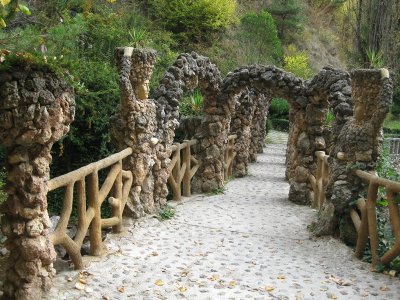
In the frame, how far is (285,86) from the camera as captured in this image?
919 cm

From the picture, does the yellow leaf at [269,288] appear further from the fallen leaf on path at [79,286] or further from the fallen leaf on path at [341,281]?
the fallen leaf on path at [79,286]

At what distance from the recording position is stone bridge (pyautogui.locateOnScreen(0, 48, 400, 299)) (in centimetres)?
348

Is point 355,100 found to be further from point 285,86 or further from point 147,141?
point 285,86

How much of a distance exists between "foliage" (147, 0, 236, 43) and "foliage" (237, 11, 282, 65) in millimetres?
2391

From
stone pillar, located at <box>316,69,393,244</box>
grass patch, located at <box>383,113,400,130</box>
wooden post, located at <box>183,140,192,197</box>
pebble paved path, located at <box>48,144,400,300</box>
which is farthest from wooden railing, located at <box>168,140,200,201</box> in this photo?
grass patch, located at <box>383,113,400,130</box>

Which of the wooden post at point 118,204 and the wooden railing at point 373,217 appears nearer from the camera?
the wooden railing at point 373,217

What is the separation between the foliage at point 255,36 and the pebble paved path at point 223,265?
1572cm

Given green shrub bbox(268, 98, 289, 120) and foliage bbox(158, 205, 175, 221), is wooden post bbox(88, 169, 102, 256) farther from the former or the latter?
green shrub bbox(268, 98, 289, 120)

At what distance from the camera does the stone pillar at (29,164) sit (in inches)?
128

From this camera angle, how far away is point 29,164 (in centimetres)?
351

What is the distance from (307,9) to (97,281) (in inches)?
1260

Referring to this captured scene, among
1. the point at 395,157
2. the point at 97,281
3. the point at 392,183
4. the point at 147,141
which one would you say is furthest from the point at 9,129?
the point at 395,157

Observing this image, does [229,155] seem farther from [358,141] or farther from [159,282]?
[159,282]

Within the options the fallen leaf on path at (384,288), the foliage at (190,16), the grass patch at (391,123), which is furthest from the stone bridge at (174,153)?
the grass patch at (391,123)
